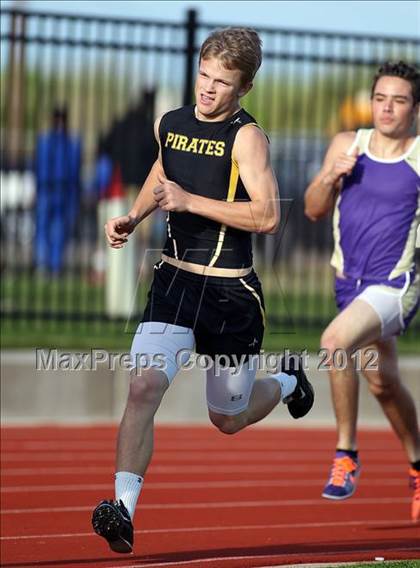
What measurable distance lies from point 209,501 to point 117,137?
6078 millimetres

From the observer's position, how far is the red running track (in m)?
7.20

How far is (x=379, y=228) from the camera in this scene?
26.5 feet

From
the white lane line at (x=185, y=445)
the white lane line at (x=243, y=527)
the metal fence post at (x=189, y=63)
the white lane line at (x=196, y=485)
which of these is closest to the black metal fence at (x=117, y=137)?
the metal fence post at (x=189, y=63)

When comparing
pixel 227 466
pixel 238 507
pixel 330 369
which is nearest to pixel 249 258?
pixel 330 369

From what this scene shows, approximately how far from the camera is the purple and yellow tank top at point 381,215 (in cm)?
808

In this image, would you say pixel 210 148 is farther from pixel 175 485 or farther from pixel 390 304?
pixel 175 485

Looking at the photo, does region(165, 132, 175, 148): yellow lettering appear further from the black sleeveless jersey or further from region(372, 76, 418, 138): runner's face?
region(372, 76, 418, 138): runner's face

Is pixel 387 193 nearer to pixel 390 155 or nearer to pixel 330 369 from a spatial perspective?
pixel 390 155

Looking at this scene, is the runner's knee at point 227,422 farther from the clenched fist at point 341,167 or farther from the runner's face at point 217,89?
the clenched fist at point 341,167

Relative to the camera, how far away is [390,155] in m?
8.16

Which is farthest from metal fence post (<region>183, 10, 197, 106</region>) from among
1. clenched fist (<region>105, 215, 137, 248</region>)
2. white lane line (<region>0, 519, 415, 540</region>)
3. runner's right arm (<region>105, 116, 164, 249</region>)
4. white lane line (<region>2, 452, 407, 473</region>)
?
clenched fist (<region>105, 215, 137, 248</region>)

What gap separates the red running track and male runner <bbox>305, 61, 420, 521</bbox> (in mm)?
538

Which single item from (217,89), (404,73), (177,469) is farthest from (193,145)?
(177,469)

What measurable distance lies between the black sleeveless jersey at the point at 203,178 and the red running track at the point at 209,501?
1.32m
